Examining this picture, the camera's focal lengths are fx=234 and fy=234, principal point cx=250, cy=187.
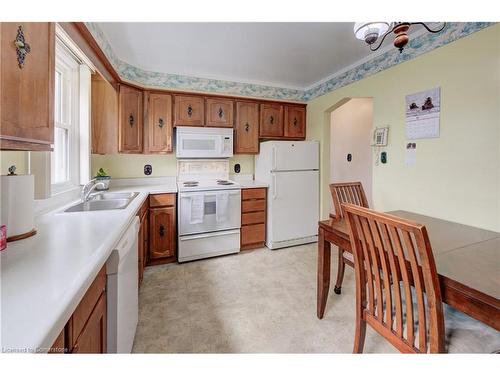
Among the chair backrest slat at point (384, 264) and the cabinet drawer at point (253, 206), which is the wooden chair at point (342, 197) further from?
the cabinet drawer at point (253, 206)

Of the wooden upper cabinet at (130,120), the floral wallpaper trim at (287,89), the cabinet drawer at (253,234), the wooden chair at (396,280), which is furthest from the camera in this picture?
the cabinet drawer at (253,234)

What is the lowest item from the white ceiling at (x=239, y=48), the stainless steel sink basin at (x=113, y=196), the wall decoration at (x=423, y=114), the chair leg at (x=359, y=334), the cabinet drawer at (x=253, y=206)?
the chair leg at (x=359, y=334)

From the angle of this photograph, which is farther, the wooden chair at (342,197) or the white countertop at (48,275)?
the wooden chair at (342,197)

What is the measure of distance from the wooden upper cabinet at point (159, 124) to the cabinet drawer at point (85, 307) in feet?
7.23

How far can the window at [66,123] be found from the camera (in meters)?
2.01

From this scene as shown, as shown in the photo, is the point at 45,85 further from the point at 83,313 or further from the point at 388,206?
the point at 388,206

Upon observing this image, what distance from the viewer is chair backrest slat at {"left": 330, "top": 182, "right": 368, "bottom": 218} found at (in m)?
2.07

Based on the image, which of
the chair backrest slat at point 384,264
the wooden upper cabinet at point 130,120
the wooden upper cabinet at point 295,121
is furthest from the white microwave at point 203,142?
the chair backrest slat at point 384,264

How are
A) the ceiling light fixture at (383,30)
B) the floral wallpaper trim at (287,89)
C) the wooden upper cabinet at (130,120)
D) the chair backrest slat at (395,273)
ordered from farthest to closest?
the wooden upper cabinet at (130,120) → the floral wallpaper trim at (287,89) → the ceiling light fixture at (383,30) → the chair backrest slat at (395,273)

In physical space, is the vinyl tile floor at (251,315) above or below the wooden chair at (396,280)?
below

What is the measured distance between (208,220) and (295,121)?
2.04 metres

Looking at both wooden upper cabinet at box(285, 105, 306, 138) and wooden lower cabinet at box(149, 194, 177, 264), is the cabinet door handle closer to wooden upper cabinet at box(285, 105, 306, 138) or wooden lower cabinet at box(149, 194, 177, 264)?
wooden lower cabinet at box(149, 194, 177, 264)

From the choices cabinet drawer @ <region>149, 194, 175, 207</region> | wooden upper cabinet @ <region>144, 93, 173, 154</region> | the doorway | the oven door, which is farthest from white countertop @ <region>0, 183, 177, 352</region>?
the doorway
